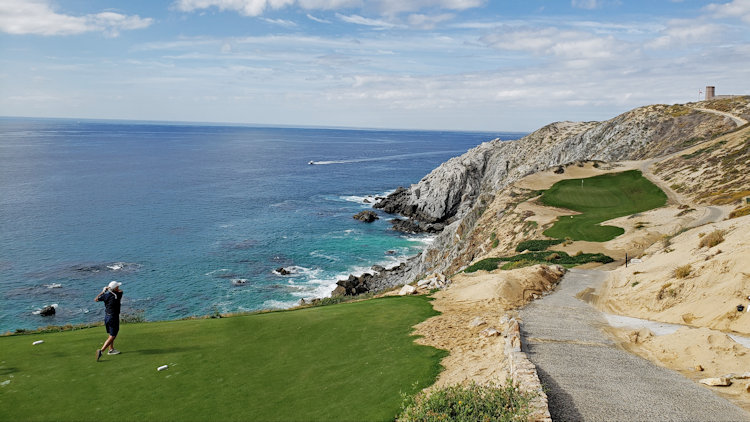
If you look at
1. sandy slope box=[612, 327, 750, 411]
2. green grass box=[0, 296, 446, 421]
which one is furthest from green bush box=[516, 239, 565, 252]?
green grass box=[0, 296, 446, 421]

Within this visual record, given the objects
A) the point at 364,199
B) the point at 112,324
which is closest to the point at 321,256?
the point at 364,199

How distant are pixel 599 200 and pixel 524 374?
47.1 metres

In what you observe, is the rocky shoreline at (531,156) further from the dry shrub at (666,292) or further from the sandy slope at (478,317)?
the dry shrub at (666,292)

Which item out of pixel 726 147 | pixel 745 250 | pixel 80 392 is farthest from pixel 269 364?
pixel 726 147

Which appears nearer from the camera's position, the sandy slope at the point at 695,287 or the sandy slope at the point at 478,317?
the sandy slope at the point at 478,317

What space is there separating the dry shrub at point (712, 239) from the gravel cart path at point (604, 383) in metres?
10.4

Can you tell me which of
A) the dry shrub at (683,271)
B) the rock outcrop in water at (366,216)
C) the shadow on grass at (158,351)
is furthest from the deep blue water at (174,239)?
the dry shrub at (683,271)

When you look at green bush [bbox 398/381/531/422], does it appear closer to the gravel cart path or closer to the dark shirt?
the gravel cart path

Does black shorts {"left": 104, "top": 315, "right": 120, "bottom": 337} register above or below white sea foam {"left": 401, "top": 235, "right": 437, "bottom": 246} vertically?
above

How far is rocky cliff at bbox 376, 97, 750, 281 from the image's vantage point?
76375mm

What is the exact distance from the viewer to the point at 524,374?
11070 mm

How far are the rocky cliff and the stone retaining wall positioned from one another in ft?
186

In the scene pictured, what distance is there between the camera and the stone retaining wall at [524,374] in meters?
9.23

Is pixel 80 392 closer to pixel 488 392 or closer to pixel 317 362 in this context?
pixel 317 362
